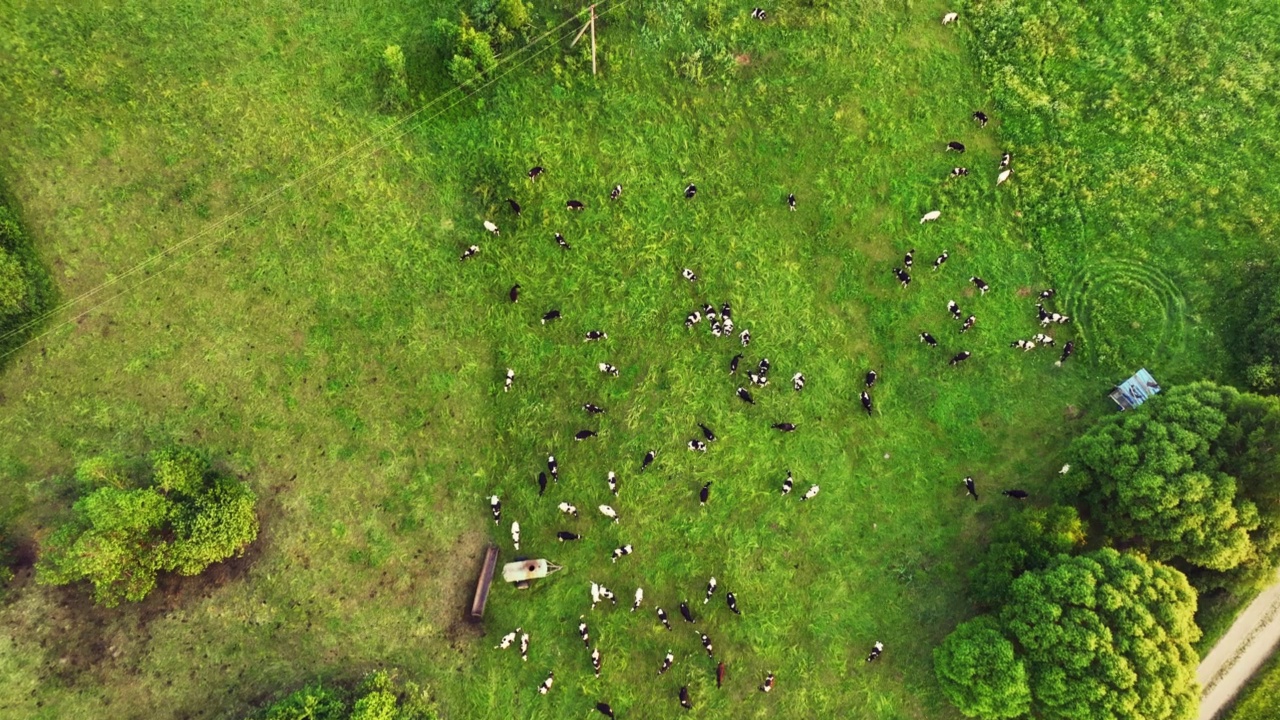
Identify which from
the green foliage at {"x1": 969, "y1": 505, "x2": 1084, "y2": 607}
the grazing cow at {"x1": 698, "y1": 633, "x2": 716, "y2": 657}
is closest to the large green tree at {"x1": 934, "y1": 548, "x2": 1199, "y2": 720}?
the green foliage at {"x1": 969, "y1": 505, "x2": 1084, "y2": 607}

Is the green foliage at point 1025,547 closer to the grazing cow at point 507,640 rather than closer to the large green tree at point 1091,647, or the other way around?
the large green tree at point 1091,647

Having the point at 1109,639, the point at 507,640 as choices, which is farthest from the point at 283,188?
the point at 1109,639

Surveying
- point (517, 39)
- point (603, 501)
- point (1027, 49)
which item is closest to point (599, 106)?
point (517, 39)

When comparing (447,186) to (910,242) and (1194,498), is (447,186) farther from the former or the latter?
(1194,498)

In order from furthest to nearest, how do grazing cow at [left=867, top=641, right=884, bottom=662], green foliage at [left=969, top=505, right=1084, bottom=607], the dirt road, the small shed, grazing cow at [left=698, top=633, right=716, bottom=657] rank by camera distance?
the small shed < grazing cow at [left=867, top=641, right=884, bottom=662] < grazing cow at [left=698, top=633, right=716, bottom=657] < the dirt road < green foliage at [left=969, top=505, right=1084, bottom=607]

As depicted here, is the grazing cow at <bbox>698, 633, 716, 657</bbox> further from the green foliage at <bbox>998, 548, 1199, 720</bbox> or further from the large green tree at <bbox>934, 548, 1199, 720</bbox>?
the green foliage at <bbox>998, 548, 1199, 720</bbox>

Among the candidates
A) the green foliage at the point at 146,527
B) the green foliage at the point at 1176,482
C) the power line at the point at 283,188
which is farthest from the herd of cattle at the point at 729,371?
the green foliage at the point at 146,527
